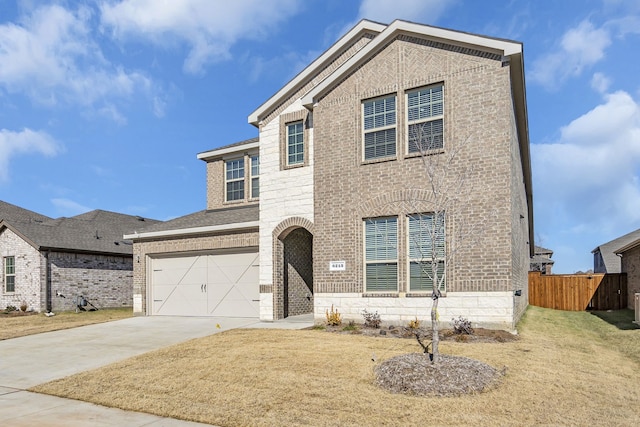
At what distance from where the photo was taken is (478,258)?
38.3 ft

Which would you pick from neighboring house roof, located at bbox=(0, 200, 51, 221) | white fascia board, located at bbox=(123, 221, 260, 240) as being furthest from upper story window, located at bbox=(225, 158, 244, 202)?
neighboring house roof, located at bbox=(0, 200, 51, 221)

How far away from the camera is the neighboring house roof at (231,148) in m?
19.2

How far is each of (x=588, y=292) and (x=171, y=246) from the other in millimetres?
18973

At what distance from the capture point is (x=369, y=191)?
43.3ft

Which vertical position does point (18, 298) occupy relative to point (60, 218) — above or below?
below

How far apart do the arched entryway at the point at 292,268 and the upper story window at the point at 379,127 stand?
10.1 feet

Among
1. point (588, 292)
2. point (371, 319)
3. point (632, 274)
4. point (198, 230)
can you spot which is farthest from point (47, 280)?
point (632, 274)

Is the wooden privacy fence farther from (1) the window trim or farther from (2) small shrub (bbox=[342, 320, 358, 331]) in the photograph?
(1) the window trim

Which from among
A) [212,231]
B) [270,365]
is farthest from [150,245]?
[270,365]

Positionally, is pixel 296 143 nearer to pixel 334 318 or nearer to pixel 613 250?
pixel 334 318

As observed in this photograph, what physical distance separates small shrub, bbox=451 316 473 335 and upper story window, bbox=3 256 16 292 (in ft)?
74.5

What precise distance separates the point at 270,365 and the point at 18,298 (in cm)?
2073

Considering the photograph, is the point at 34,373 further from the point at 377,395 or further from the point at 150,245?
the point at 150,245

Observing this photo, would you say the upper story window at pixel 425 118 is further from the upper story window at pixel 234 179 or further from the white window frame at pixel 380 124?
the upper story window at pixel 234 179
